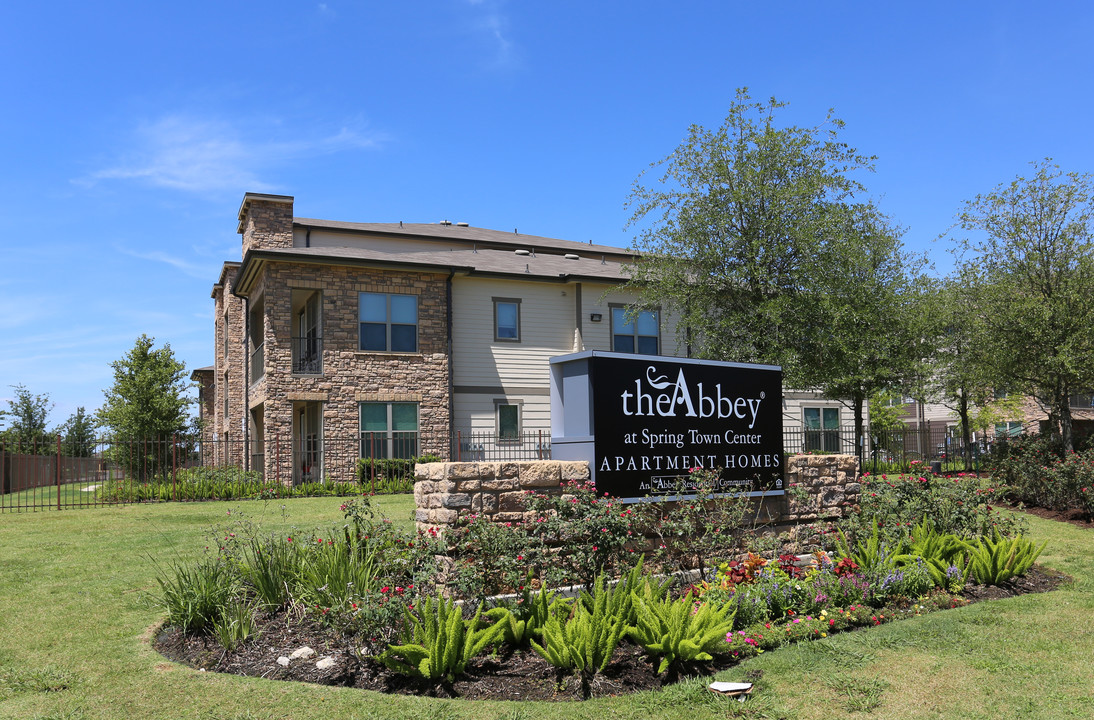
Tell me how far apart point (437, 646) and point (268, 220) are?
21.4m

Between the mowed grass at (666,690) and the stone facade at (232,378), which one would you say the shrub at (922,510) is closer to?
the mowed grass at (666,690)

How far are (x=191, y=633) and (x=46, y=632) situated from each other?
129 cm

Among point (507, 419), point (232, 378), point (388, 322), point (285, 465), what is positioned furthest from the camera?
point (232, 378)

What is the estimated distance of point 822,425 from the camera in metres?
29.6

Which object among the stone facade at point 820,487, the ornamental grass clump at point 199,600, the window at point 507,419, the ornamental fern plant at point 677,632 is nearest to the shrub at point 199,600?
the ornamental grass clump at point 199,600

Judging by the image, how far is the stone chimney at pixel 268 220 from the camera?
80.1 ft

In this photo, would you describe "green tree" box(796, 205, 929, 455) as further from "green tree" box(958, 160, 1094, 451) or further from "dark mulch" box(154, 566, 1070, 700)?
"dark mulch" box(154, 566, 1070, 700)

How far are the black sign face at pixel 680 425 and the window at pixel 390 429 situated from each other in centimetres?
1393

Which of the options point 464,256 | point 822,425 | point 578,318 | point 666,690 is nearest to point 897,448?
point 822,425

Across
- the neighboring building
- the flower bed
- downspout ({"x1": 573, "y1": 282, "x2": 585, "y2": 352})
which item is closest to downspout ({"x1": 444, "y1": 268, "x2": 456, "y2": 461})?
the neighboring building

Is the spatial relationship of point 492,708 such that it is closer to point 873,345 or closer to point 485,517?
point 485,517

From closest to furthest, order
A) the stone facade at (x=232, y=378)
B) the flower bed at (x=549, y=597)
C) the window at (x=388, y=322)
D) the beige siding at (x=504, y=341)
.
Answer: the flower bed at (x=549, y=597) < the window at (x=388, y=322) < the beige siding at (x=504, y=341) < the stone facade at (x=232, y=378)

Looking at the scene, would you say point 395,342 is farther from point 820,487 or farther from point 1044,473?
point 1044,473

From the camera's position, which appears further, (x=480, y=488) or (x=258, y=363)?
(x=258, y=363)
